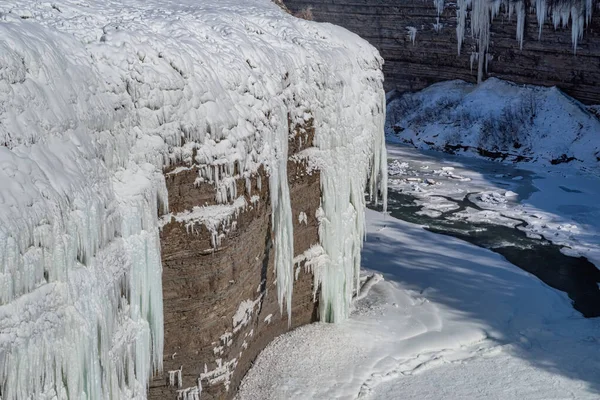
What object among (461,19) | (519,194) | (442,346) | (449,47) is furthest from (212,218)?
(449,47)

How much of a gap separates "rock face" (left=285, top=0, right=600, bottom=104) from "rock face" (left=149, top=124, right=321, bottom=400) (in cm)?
1734

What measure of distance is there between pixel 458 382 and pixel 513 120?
15598 millimetres

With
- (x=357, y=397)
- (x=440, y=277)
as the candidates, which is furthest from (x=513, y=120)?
(x=357, y=397)

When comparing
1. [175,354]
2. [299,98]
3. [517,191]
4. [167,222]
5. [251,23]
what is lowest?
[517,191]

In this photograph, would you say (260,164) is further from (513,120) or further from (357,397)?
(513,120)

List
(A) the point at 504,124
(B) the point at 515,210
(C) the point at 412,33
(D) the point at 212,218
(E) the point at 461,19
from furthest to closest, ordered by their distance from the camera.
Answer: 1. (C) the point at 412,33
2. (E) the point at 461,19
3. (A) the point at 504,124
4. (B) the point at 515,210
5. (D) the point at 212,218

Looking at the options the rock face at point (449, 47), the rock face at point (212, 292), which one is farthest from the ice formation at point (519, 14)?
the rock face at point (212, 292)

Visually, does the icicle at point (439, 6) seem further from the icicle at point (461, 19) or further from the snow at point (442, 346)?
the snow at point (442, 346)

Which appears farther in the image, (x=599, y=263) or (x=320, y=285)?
(x=599, y=263)

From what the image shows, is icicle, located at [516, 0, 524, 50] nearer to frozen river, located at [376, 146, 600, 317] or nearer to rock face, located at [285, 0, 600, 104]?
rock face, located at [285, 0, 600, 104]

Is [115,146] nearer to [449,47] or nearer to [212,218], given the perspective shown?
[212,218]

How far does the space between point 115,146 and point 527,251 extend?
9563 millimetres

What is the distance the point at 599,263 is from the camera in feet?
41.7

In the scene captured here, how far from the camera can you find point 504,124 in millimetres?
22281
